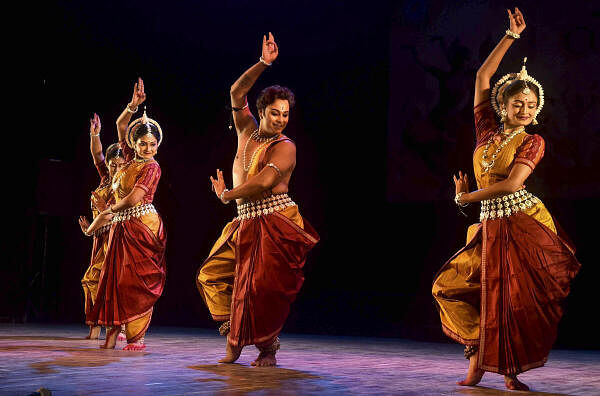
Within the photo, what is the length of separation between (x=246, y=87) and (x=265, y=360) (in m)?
1.39

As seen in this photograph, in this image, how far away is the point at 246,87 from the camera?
4.18 m

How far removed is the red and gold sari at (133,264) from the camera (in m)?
4.83

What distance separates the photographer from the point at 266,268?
4012 millimetres

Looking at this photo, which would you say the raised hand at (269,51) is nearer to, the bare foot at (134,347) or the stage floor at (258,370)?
the stage floor at (258,370)

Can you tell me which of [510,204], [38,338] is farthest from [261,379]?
[38,338]

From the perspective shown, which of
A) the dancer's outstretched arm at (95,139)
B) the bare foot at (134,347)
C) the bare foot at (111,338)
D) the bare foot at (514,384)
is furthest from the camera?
the dancer's outstretched arm at (95,139)

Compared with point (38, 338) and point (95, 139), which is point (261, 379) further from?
point (95, 139)

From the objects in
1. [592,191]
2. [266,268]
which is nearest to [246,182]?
[266,268]

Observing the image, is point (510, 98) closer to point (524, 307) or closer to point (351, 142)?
point (524, 307)

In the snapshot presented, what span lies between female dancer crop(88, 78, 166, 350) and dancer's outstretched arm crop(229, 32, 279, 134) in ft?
2.94

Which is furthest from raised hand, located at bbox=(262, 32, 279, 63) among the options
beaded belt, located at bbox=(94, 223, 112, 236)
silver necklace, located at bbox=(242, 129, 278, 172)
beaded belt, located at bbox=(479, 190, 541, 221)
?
beaded belt, located at bbox=(94, 223, 112, 236)

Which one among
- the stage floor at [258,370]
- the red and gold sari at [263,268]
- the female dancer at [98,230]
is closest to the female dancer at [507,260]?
the stage floor at [258,370]

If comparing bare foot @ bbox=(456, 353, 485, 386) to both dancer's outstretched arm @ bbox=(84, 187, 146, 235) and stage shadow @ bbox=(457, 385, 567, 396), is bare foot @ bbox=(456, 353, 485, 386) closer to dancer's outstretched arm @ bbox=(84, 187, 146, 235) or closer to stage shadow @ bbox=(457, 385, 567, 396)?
Result: stage shadow @ bbox=(457, 385, 567, 396)

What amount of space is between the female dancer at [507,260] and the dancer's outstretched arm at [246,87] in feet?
3.59
